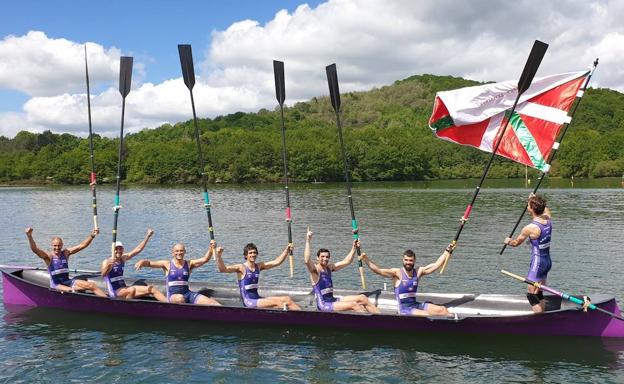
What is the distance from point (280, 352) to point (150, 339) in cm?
311

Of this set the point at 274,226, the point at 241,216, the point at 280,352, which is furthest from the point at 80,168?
the point at 280,352

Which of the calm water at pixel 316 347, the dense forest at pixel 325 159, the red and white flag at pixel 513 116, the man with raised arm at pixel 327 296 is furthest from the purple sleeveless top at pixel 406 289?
the dense forest at pixel 325 159

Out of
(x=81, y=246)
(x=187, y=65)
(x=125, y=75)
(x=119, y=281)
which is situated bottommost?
(x=119, y=281)

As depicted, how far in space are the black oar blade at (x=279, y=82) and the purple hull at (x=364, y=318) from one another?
21.6 ft

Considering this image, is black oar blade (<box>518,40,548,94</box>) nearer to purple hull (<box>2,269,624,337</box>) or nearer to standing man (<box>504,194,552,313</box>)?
standing man (<box>504,194,552,313</box>)

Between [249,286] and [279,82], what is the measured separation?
6.41 m

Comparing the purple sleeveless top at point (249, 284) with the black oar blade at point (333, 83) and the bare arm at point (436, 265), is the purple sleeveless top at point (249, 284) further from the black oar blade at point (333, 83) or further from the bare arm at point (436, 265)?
the black oar blade at point (333, 83)

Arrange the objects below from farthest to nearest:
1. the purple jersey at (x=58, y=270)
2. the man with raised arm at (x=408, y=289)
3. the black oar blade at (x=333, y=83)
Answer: the black oar blade at (x=333, y=83), the purple jersey at (x=58, y=270), the man with raised arm at (x=408, y=289)

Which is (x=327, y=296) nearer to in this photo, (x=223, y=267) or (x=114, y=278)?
(x=223, y=267)

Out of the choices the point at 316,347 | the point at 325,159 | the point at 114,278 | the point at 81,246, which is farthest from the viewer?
the point at 325,159

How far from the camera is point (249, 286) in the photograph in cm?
1205

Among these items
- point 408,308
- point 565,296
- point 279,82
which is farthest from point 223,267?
point 565,296

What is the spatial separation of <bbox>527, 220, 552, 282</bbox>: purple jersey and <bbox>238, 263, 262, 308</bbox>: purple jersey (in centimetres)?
585

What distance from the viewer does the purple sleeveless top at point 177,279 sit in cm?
1223
